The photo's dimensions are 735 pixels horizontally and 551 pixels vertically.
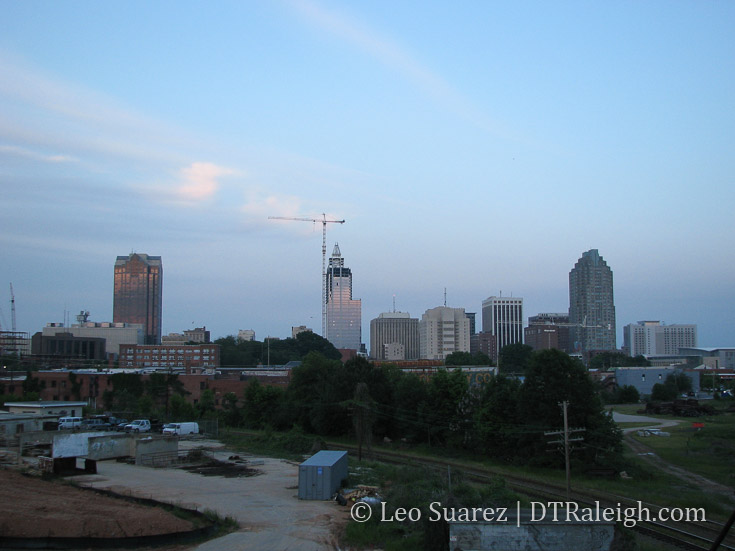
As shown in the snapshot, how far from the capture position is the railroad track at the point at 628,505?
65.3 feet

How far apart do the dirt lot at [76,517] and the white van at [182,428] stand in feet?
88.2

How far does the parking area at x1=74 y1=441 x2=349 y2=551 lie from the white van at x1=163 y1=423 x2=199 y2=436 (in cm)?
1391

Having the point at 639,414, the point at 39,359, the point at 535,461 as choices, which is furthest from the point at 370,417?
the point at 39,359

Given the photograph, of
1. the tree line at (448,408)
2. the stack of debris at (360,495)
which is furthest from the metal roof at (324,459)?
the tree line at (448,408)

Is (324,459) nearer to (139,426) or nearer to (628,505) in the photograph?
(628,505)

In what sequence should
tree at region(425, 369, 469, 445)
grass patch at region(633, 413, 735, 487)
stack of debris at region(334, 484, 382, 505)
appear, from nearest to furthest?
stack of debris at region(334, 484, 382, 505)
grass patch at region(633, 413, 735, 487)
tree at region(425, 369, 469, 445)

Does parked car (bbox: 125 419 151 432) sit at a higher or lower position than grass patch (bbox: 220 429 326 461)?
higher

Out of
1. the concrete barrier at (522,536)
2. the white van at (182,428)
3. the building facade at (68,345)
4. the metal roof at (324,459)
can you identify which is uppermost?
the building facade at (68,345)

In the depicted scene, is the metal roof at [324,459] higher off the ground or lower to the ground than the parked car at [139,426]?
higher

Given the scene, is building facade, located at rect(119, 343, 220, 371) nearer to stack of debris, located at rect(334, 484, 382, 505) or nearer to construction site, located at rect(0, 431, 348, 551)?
construction site, located at rect(0, 431, 348, 551)

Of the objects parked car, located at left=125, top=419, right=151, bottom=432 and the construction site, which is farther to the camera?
parked car, located at left=125, top=419, right=151, bottom=432

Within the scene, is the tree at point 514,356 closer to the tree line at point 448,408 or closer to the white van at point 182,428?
the tree line at point 448,408

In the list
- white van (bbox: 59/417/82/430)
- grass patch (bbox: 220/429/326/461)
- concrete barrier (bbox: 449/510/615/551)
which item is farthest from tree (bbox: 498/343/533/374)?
concrete barrier (bbox: 449/510/615/551)

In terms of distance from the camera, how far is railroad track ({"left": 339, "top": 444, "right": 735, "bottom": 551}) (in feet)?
65.3
